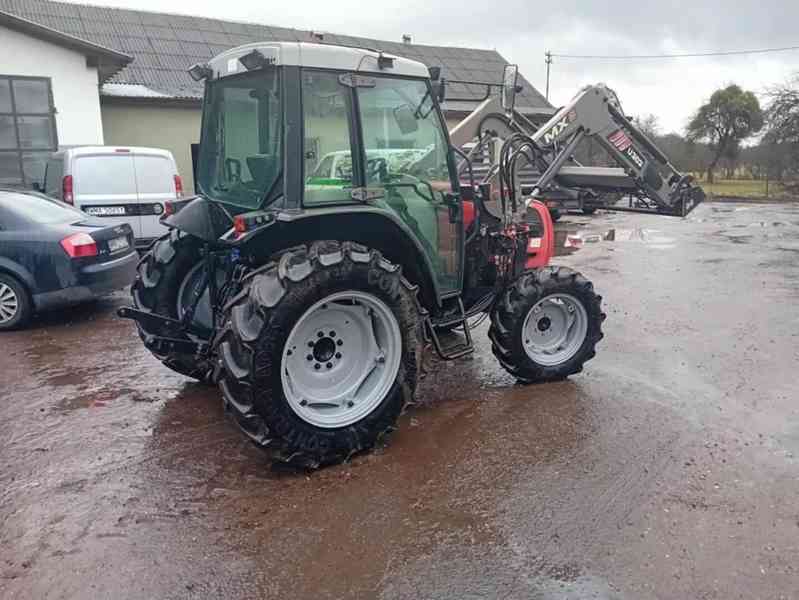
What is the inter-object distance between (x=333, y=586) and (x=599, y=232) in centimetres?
1436

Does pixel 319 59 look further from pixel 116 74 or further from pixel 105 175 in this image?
pixel 116 74

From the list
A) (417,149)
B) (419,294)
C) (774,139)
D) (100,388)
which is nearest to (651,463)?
(419,294)

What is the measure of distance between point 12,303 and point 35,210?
41.8 inches

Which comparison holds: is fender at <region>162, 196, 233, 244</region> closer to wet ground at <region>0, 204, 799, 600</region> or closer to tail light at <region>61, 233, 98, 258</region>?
wet ground at <region>0, 204, 799, 600</region>

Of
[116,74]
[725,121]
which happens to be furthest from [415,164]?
[725,121]

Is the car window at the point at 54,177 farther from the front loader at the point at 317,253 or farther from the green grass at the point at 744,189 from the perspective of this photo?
the green grass at the point at 744,189

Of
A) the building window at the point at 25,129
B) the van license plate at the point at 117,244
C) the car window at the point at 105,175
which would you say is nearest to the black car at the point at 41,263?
the van license plate at the point at 117,244

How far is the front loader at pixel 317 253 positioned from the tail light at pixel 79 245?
253 centimetres

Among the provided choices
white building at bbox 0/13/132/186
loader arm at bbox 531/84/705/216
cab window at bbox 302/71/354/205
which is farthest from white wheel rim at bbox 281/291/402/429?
white building at bbox 0/13/132/186

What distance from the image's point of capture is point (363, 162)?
4090 millimetres

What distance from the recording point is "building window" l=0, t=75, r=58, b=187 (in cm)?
1285

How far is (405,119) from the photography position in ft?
14.2

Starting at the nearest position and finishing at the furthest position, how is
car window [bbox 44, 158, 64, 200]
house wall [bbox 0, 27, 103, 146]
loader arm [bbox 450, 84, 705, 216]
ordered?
loader arm [bbox 450, 84, 705, 216], car window [bbox 44, 158, 64, 200], house wall [bbox 0, 27, 103, 146]

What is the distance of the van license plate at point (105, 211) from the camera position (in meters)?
9.02
